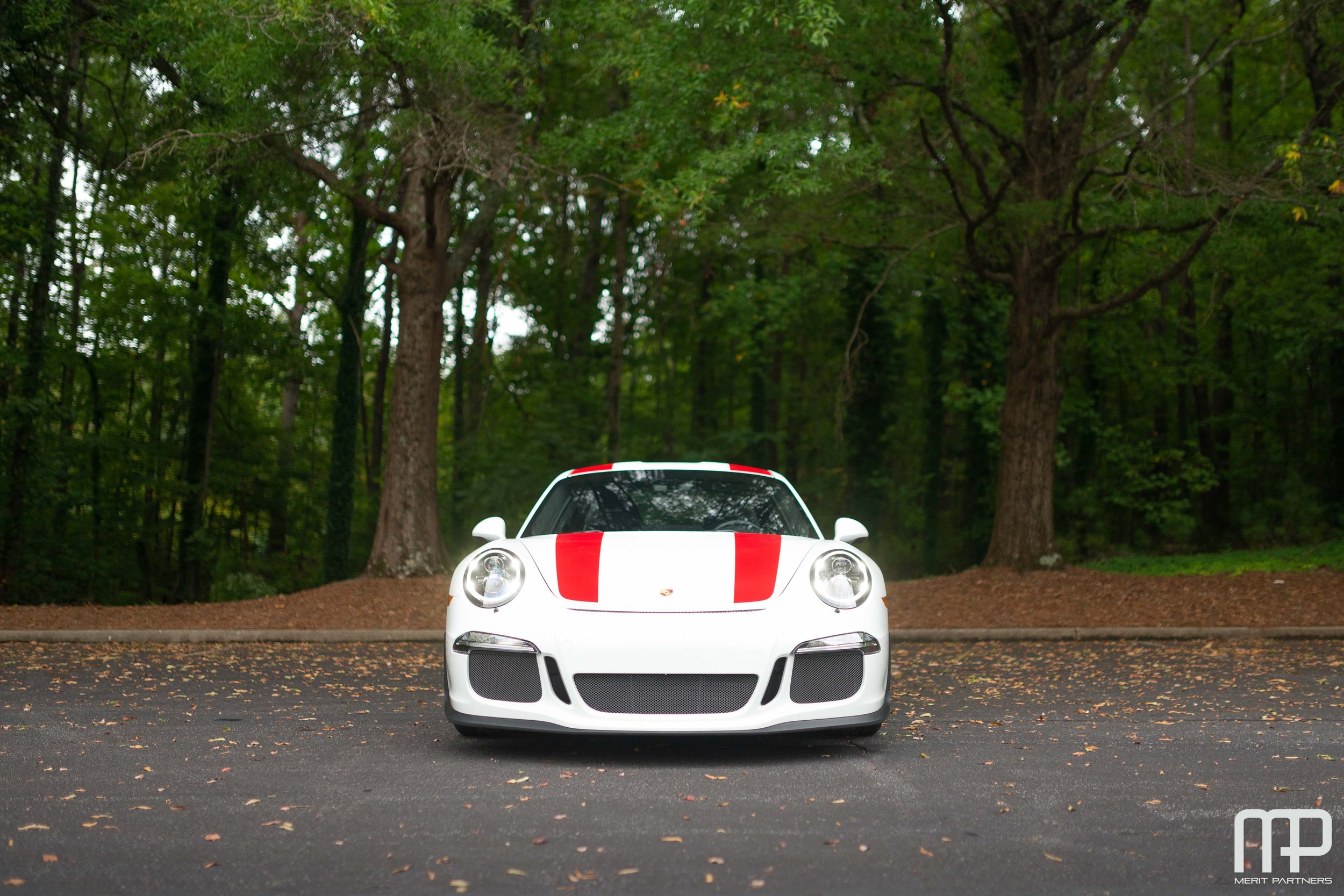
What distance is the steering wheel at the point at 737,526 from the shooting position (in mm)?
6410

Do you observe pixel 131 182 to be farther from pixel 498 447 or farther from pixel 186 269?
pixel 186 269

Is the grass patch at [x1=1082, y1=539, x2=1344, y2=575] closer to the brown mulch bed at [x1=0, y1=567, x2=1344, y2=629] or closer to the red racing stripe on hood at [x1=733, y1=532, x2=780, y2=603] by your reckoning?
the brown mulch bed at [x1=0, y1=567, x2=1344, y2=629]

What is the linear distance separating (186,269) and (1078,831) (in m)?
29.3

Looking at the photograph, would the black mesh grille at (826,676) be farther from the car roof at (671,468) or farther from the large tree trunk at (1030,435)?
the large tree trunk at (1030,435)

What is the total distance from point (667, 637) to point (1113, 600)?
9349 millimetres

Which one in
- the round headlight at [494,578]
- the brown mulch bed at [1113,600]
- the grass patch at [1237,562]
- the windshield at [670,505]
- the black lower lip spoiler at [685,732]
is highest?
the windshield at [670,505]

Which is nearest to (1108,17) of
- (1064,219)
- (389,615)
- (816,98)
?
(1064,219)

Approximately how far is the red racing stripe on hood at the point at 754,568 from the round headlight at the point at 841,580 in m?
0.20

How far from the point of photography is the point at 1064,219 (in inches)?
605

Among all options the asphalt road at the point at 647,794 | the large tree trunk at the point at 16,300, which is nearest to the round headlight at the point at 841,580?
the asphalt road at the point at 647,794

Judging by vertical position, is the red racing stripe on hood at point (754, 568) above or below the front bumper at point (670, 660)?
above

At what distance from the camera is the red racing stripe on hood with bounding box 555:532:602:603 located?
527 cm

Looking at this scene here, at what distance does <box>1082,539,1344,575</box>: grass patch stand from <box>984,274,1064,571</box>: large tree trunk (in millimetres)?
1343

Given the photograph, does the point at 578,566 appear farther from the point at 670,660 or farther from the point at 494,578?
the point at 670,660
